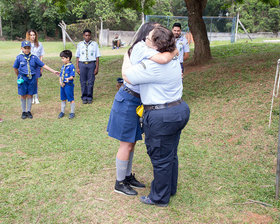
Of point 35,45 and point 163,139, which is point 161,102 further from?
point 35,45

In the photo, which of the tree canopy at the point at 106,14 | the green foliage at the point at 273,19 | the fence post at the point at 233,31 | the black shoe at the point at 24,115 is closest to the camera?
the black shoe at the point at 24,115

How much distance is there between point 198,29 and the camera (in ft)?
37.0

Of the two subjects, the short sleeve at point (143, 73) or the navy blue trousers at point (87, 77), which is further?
the navy blue trousers at point (87, 77)

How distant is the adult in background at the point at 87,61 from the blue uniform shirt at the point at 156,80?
5.46m

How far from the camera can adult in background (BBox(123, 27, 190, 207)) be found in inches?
115

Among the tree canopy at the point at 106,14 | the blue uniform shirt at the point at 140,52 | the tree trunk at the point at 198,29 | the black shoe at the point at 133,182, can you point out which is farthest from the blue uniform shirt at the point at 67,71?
the tree canopy at the point at 106,14

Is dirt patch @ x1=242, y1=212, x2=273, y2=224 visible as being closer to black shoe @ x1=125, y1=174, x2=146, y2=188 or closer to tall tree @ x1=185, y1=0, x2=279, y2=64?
black shoe @ x1=125, y1=174, x2=146, y2=188

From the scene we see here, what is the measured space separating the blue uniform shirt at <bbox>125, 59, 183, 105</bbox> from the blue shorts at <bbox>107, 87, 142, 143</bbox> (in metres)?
0.25

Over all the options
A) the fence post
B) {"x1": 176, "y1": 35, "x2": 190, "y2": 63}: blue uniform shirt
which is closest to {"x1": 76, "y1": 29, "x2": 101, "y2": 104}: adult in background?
{"x1": 176, "y1": 35, "x2": 190, "y2": 63}: blue uniform shirt

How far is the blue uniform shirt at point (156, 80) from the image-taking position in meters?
2.92

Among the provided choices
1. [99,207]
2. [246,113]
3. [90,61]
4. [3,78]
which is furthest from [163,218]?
[3,78]

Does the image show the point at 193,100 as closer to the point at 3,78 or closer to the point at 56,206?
the point at 56,206

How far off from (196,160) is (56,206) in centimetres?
223

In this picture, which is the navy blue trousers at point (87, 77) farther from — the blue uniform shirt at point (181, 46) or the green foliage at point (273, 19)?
the green foliage at point (273, 19)
